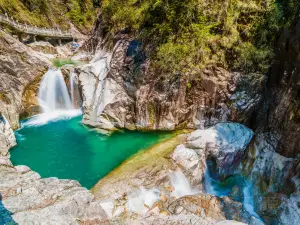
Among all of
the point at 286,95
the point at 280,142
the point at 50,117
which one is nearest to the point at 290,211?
the point at 280,142

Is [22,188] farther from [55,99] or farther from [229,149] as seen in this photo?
[55,99]

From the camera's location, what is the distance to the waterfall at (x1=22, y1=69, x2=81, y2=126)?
13.5 meters

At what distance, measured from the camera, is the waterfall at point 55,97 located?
13.5 m

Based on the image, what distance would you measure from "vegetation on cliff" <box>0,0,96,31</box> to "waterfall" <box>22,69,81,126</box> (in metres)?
14.1

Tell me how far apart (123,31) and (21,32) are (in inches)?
528

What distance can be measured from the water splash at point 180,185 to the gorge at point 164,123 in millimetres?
40

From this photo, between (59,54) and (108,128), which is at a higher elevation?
(59,54)

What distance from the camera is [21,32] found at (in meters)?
20.0

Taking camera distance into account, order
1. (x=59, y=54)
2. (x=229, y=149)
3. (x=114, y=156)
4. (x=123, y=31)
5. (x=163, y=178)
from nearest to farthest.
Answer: (x=163, y=178)
(x=229, y=149)
(x=114, y=156)
(x=123, y=31)
(x=59, y=54)

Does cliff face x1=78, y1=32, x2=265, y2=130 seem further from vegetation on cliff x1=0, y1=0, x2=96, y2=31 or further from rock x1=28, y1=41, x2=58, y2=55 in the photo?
vegetation on cliff x1=0, y1=0, x2=96, y2=31

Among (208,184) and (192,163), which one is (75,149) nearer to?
(192,163)

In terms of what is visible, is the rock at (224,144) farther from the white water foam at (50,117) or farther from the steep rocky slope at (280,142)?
the white water foam at (50,117)

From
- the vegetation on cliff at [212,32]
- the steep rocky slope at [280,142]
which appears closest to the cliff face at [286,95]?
the steep rocky slope at [280,142]

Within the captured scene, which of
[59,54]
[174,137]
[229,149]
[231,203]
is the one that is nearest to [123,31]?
[174,137]
